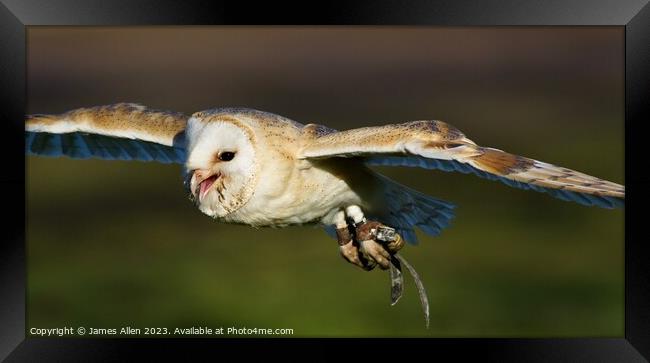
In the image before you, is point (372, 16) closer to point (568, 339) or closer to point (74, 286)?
point (568, 339)

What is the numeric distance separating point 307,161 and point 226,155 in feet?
1.01

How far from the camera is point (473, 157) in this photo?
3457 mm

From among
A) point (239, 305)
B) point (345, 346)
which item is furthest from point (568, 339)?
point (239, 305)

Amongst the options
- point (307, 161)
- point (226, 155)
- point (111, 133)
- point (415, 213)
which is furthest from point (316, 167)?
point (111, 133)

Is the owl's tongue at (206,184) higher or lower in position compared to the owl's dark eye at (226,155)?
lower

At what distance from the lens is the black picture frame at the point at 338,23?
13.1 feet

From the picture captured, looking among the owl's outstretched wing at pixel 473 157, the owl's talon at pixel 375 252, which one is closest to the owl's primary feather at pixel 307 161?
the owl's outstretched wing at pixel 473 157

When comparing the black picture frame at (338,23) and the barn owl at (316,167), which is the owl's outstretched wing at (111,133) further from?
the black picture frame at (338,23)

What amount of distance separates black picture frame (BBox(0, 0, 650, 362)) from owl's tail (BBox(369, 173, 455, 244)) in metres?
0.50

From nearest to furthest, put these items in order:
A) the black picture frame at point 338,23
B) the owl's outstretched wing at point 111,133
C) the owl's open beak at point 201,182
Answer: the owl's open beak at point 201,182
the black picture frame at point 338,23
the owl's outstretched wing at point 111,133

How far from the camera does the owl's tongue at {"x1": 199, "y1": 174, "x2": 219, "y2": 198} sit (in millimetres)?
3795

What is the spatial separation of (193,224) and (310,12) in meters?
3.78

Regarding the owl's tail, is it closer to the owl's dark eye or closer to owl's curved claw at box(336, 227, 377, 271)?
owl's curved claw at box(336, 227, 377, 271)

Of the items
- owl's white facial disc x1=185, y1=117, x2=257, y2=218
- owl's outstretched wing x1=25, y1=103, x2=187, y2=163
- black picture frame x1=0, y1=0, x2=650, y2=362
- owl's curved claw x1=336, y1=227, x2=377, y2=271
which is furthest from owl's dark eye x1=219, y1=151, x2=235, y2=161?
owl's curved claw x1=336, y1=227, x2=377, y2=271
